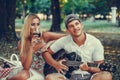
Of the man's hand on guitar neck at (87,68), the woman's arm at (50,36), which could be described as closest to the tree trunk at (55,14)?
the woman's arm at (50,36)

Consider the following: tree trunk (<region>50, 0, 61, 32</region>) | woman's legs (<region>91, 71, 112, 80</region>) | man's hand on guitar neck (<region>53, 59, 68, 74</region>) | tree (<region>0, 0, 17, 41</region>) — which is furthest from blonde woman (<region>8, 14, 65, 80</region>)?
tree trunk (<region>50, 0, 61, 32</region>)

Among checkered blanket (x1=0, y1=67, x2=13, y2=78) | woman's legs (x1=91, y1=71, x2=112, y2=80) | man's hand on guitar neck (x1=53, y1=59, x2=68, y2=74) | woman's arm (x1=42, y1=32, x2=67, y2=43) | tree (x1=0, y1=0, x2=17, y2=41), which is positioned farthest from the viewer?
tree (x1=0, y1=0, x2=17, y2=41)

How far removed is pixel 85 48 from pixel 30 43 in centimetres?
74

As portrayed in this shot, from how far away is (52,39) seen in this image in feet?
16.6

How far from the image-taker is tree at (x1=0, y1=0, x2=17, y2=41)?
1394 centimetres

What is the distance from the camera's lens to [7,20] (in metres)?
14.2

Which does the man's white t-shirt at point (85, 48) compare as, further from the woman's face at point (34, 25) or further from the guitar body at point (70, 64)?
the woman's face at point (34, 25)

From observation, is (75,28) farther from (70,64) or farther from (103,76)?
(103,76)

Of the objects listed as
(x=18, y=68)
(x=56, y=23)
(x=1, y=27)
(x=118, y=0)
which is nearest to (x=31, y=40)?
(x=18, y=68)

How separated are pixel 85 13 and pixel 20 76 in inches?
1881

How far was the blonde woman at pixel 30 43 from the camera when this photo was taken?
494 cm

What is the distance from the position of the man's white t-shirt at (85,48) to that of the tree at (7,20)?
899 cm

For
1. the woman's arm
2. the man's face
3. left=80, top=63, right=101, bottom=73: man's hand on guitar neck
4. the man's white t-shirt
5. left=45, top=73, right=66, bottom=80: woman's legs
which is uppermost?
the man's face

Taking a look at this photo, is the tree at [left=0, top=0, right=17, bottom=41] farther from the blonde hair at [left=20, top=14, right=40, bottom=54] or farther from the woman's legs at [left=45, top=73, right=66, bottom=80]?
the woman's legs at [left=45, top=73, right=66, bottom=80]
